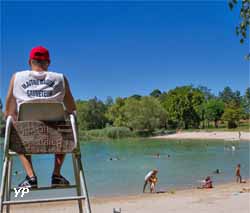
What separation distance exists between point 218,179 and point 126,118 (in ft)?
222

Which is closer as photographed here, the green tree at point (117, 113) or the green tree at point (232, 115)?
the green tree at point (232, 115)

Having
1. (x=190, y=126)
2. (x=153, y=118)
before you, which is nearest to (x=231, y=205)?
(x=153, y=118)

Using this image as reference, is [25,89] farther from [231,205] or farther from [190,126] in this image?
[190,126]

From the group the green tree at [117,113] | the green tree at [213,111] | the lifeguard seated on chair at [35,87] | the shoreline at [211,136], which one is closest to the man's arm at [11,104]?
the lifeguard seated on chair at [35,87]

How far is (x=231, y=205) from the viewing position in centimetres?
925

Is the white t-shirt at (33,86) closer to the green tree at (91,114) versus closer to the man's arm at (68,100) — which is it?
the man's arm at (68,100)

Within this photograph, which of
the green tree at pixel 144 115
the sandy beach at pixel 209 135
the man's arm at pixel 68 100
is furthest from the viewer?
the green tree at pixel 144 115

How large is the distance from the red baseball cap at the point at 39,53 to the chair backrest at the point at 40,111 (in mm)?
379

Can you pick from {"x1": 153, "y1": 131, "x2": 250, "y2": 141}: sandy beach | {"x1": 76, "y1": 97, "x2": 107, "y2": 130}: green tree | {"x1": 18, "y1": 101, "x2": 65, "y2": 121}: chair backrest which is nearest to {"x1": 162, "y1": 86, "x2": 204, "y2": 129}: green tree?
{"x1": 153, "y1": 131, "x2": 250, "y2": 141}: sandy beach

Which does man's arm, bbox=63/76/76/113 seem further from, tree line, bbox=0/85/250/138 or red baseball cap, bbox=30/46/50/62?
tree line, bbox=0/85/250/138

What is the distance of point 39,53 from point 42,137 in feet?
2.33

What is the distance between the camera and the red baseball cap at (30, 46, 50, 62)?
3.30 metres

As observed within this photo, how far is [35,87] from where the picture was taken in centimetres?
330

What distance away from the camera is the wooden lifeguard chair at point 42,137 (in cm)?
302
